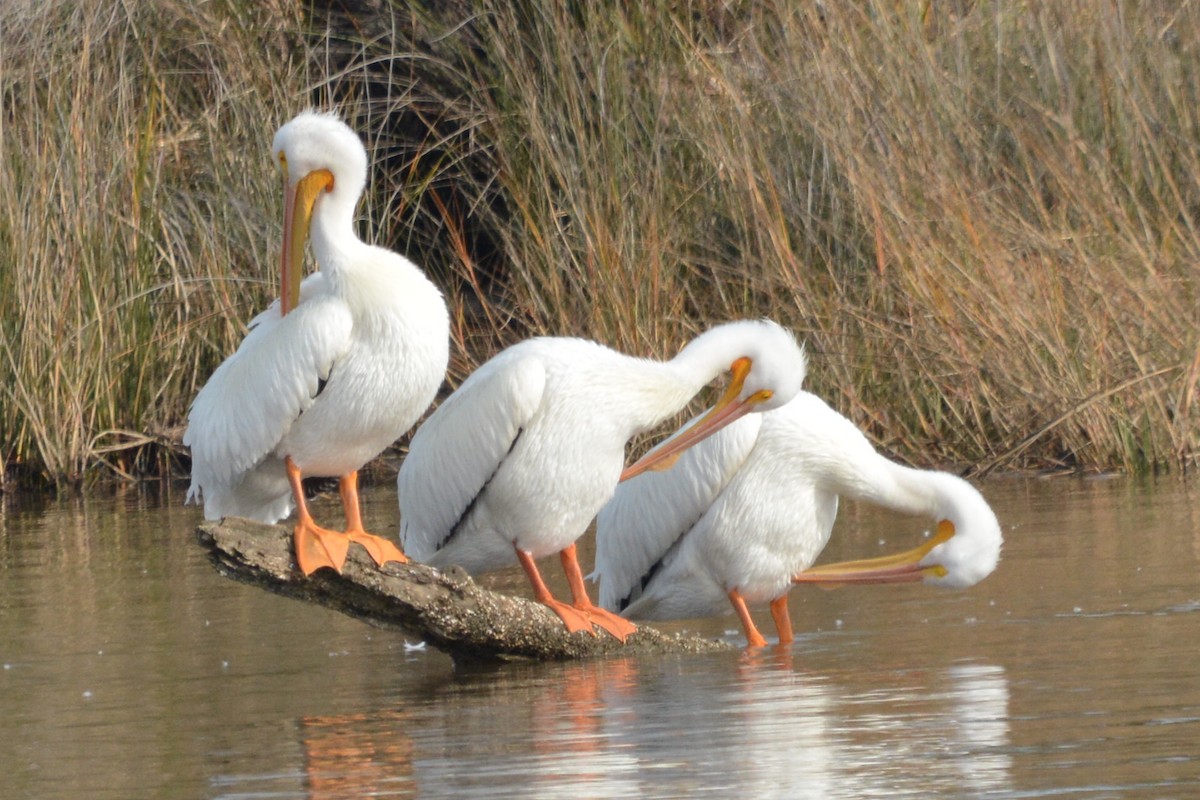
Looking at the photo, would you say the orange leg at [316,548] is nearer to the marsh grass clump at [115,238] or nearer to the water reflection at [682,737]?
the water reflection at [682,737]

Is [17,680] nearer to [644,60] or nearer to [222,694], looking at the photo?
[222,694]

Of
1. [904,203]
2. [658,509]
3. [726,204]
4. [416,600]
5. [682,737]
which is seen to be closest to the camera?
[682,737]

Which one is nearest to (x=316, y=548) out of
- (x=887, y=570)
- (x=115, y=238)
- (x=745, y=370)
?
(x=745, y=370)

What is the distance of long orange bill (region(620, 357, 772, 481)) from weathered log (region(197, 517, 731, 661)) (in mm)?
533

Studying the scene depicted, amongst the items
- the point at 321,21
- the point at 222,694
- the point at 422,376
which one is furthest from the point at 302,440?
the point at 321,21

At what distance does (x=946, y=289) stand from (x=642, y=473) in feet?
9.53

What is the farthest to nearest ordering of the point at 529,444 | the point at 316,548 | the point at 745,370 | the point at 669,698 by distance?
the point at 745,370, the point at 529,444, the point at 316,548, the point at 669,698

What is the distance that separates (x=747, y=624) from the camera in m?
5.64

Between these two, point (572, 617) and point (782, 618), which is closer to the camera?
point (572, 617)

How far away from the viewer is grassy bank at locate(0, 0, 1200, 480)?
843cm

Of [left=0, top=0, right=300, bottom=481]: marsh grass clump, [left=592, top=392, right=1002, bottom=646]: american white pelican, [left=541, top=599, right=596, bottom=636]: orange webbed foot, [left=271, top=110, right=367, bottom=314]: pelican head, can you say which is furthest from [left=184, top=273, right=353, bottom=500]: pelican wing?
[left=0, top=0, right=300, bottom=481]: marsh grass clump

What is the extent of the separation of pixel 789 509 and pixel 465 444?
959 millimetres

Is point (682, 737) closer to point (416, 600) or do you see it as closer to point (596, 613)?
point (416, 600)

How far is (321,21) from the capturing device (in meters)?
12.3
